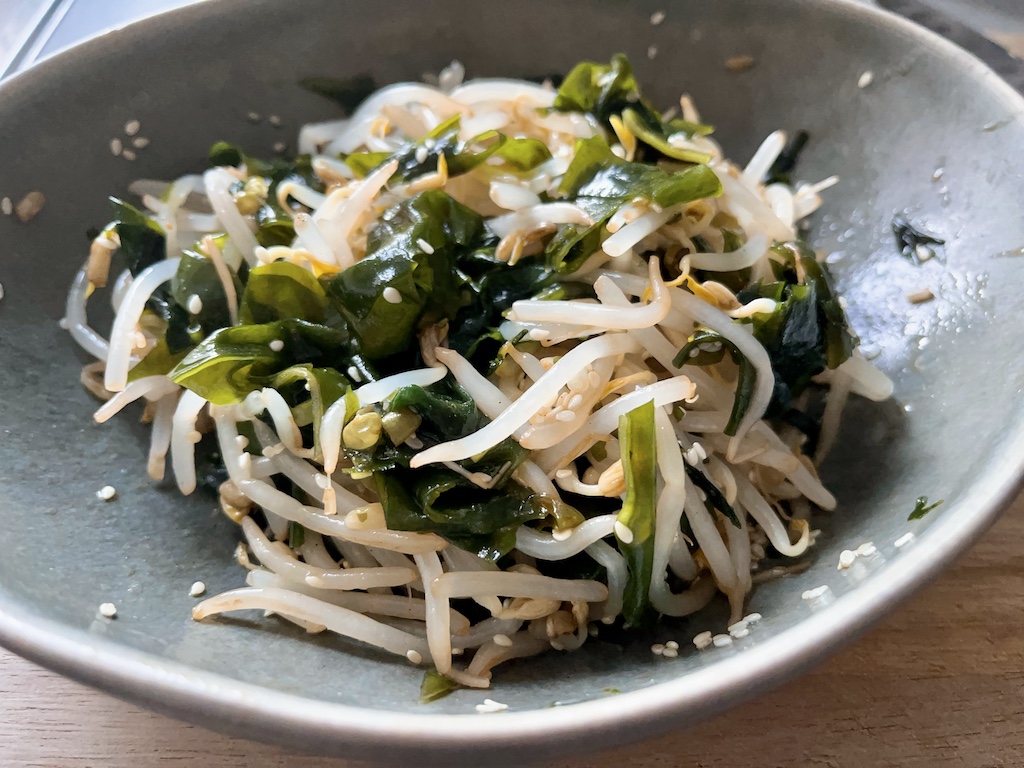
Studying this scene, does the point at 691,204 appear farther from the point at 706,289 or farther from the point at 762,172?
the point at 762,172

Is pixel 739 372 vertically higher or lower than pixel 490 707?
higher

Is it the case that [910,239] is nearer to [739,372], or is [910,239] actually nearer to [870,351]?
[870,351]

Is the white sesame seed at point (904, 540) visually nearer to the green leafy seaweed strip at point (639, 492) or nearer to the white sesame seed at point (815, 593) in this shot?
the white sesame seed at point (815, 593)

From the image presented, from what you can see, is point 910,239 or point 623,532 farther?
point 910,239

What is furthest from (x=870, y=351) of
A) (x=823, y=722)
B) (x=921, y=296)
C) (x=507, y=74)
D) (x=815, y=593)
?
(x=507, y=74)

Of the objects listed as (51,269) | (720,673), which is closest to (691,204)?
Result: (720,673)

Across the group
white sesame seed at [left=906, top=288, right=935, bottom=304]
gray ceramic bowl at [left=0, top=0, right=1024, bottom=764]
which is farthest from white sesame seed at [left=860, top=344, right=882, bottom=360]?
white sesame seed at [left=906, top=288, right=935, bottom=304]

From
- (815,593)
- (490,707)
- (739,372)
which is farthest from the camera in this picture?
(739,372)
